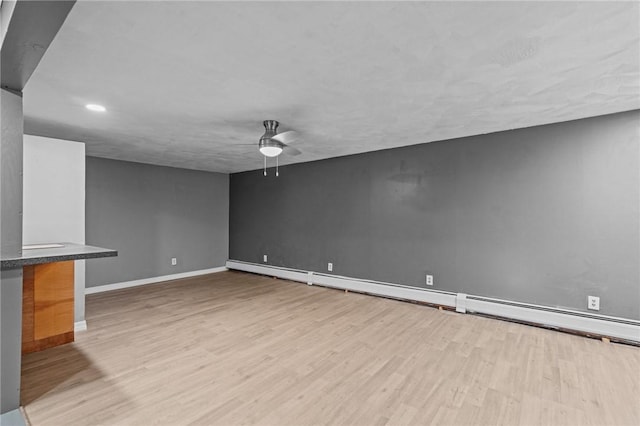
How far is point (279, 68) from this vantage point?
2059 mm

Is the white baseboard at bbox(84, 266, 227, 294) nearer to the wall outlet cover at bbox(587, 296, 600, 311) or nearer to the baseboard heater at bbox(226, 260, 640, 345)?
the baseboard heater at bbox(226, 260, 640, 345)

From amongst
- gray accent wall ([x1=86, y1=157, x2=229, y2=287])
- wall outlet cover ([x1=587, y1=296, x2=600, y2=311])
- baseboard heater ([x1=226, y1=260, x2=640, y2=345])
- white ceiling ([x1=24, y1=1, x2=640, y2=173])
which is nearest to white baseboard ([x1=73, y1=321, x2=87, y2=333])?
gray accent wall ([x1=86, y1=157, x2=229, y2=287])

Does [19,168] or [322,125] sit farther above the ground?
[322,125]

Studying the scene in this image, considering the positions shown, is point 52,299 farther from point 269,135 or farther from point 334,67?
point 334,67

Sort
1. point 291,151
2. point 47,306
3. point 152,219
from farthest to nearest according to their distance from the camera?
point 152,219, point 291,151, point 47,306

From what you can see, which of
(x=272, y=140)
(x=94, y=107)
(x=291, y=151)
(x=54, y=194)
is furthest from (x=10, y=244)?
(x=291, y=151)

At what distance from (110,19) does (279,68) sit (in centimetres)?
97

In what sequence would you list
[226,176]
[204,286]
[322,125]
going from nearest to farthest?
[322,125]
[204,286]
[226,176]

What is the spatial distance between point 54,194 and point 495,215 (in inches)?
197

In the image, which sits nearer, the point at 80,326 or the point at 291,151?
the point at 80,326

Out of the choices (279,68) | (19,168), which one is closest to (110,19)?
(279,68)

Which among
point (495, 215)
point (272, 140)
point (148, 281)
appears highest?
point (272, 140)

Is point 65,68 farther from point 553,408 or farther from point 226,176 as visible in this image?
point 226,176

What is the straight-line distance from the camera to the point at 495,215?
12.0 ft
